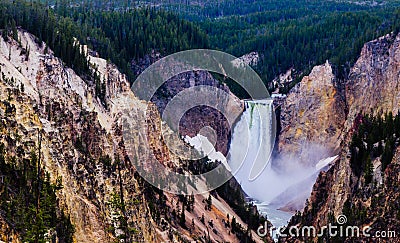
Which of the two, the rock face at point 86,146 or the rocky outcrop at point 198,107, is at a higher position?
the rock face at point 86,146

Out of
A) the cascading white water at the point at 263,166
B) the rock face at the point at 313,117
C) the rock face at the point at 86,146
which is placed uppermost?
the rock face at the point at 86,146

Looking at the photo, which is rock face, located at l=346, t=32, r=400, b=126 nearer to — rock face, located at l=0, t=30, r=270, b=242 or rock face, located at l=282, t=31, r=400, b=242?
rock face, located at l=282, t=31, r=400, b=242

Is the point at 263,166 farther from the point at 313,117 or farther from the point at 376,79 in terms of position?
the point at 376,79

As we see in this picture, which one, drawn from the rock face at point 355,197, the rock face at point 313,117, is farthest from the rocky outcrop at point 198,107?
the rock face at point 355,197

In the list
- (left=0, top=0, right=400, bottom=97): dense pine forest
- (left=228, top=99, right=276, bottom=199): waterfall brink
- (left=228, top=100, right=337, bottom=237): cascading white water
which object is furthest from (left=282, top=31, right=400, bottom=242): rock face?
(left=0, top=0, right=400, bottom=97): dense pine forest

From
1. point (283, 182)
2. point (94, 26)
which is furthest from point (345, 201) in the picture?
point (94, 26)

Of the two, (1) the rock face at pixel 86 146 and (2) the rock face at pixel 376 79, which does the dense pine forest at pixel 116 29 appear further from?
(2) the rock face at pixel 376 79
